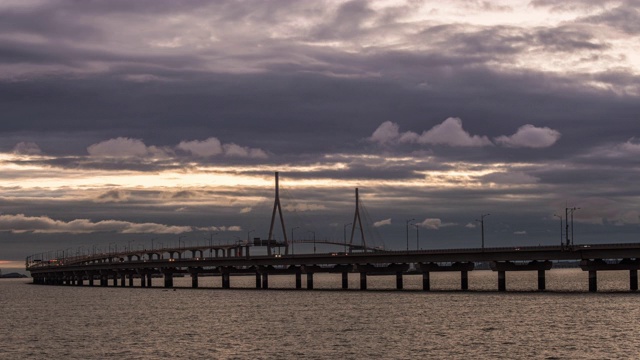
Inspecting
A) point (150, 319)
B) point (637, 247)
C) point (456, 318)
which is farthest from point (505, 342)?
point (637, 247)

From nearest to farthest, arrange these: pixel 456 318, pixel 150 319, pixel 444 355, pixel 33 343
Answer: pixel 444 355
pixel 33 343
pixel 456 318
pixel 150 319

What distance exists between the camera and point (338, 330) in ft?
308

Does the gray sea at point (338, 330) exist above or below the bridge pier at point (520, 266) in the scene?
below

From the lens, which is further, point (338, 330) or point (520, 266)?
point (520, 266)

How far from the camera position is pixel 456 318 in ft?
355

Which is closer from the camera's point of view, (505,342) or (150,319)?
(505,342)

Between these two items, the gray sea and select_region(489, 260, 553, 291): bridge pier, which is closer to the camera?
the gray sea

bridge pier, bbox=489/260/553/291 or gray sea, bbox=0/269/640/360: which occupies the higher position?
bridge pier, bbox=489/260/553/291

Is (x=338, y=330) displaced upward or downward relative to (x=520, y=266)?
downward

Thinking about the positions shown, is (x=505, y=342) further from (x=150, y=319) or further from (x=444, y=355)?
(x=150, y=319)

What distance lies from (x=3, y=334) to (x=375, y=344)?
40.4m

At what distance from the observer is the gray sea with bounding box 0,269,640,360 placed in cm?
7512

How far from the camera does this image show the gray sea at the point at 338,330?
2958 inches

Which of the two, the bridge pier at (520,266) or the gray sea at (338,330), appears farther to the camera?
the bridge pier at (520,266)
